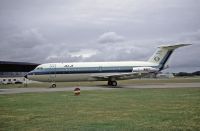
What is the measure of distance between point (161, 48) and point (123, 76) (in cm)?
771

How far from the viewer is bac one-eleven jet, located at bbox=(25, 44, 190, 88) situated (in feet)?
133

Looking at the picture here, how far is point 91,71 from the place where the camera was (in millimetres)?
40844

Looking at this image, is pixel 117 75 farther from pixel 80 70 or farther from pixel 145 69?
pixel 80 70

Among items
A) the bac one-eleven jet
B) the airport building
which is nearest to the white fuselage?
the bac one-eleven jet

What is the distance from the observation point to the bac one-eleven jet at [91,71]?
4056 centimetres

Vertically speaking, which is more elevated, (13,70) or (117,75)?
(13,70)

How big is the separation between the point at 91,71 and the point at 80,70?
1.55 meters

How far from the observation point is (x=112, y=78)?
4047 centimetres

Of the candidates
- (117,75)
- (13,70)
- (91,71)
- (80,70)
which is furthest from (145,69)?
(13,70)

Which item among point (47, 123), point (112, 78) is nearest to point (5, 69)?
point (112, 78)

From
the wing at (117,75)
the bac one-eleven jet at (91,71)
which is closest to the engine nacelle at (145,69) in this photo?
the bac one-eleven jet at (91,71)

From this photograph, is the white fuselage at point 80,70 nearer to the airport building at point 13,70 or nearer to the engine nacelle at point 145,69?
the engine nacelle at point 145,69

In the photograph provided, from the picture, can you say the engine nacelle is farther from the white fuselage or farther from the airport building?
the airport building

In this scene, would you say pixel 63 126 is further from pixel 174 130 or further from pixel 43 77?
pixel 43 77
